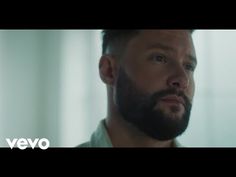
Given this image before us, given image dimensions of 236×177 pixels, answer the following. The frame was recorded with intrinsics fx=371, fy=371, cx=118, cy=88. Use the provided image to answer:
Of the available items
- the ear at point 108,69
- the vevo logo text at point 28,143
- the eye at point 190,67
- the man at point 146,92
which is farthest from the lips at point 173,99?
the vevo logo text at point 28,143

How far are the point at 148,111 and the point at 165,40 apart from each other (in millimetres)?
365

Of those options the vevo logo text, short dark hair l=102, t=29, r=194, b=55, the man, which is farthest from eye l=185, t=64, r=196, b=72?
the vevo logo text

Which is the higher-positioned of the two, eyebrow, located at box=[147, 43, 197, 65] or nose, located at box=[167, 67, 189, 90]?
eyebrow, located at box=[147, 43, 197, 65]

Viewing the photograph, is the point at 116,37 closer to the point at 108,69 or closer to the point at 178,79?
the point at 108,69

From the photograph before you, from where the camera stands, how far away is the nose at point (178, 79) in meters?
1.79

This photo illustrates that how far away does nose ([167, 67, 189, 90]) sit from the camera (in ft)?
5.89

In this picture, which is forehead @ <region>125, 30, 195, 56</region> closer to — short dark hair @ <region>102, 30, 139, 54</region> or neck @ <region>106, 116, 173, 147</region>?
short dark hair @ <region>102, 30, 139, 54</region>

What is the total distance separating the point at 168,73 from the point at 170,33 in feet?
0.71

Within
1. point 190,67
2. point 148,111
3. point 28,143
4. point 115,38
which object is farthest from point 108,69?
point 28,143

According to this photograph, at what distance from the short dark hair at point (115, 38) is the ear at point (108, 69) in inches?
1.8

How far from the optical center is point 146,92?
1817 millimetres

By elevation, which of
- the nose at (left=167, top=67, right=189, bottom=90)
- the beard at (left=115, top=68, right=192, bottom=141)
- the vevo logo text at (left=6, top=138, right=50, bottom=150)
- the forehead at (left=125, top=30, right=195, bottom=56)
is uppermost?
the forehead at (left=125, top=30, right=195, bottom=56)
